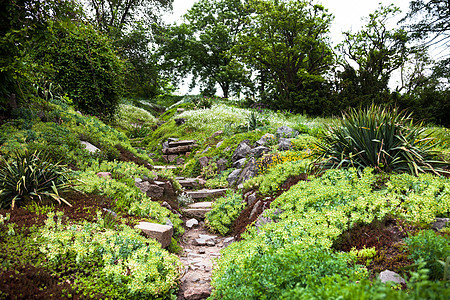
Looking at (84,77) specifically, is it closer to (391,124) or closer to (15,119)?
(15,119)

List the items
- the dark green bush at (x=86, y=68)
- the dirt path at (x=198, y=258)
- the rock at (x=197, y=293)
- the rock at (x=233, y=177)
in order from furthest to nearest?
the dark green bush at (x=86, y=68) < the rock at (x=233, y=177) < the dirt path at (x=198, y=258) < the rock at (x=197, y=293)

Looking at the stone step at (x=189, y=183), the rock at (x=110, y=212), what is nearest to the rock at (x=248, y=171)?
the stone step at (x=189, y=183)

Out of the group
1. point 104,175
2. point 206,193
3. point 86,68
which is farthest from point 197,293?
point 86,68

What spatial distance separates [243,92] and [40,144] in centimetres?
2734

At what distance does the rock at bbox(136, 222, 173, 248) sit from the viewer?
12.7 feet

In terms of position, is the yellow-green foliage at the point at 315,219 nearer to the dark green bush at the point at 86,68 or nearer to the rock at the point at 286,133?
the rock at the point at 286,133

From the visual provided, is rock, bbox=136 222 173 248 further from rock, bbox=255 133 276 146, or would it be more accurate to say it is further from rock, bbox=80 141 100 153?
rock, bbox=255 133 276 146

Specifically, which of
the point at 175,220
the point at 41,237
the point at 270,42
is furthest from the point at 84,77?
the point at 270,42

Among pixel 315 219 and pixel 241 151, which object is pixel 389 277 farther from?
pixel 241 151

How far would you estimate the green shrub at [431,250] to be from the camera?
6.31ft

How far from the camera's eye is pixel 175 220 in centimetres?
507

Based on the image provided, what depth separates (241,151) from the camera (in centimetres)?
886

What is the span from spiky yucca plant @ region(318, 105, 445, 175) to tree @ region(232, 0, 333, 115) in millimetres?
14535

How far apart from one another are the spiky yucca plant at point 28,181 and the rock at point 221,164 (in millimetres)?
5326
